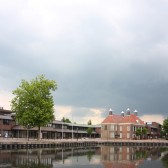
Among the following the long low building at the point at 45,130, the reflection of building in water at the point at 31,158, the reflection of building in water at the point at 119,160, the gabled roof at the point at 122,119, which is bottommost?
the reflection of building in water at the point at 119,160

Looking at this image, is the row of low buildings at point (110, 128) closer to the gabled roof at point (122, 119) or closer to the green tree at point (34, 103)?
the gabled roof at point (122, 119)

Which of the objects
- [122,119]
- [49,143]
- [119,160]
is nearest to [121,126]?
[122,119]

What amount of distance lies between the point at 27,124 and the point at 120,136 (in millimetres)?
74771

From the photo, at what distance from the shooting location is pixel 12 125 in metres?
117

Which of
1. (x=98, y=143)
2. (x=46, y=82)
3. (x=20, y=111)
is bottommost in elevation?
(x=98, y=143)

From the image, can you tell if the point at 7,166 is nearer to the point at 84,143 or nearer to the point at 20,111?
the point at 20,111

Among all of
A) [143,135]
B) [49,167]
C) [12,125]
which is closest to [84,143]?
[12,125]

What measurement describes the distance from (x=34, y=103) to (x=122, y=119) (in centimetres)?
7503

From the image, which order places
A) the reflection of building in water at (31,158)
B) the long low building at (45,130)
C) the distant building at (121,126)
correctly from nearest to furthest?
1. the reflection of building in water at (31,158)
2. the long low building at (45,130)
3. the distant building at (121,126)

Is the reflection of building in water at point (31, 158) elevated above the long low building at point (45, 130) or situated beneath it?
situated beneath

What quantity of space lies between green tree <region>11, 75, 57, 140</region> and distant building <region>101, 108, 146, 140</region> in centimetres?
6828

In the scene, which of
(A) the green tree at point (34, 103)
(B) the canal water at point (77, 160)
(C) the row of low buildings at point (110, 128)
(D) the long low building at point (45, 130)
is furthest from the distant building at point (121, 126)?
(B) the canal water at point (77, 160)

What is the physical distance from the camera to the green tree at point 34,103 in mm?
92500

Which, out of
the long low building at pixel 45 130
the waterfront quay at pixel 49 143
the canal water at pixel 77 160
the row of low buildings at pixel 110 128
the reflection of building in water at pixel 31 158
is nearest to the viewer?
the canal water at pixel 77 160
